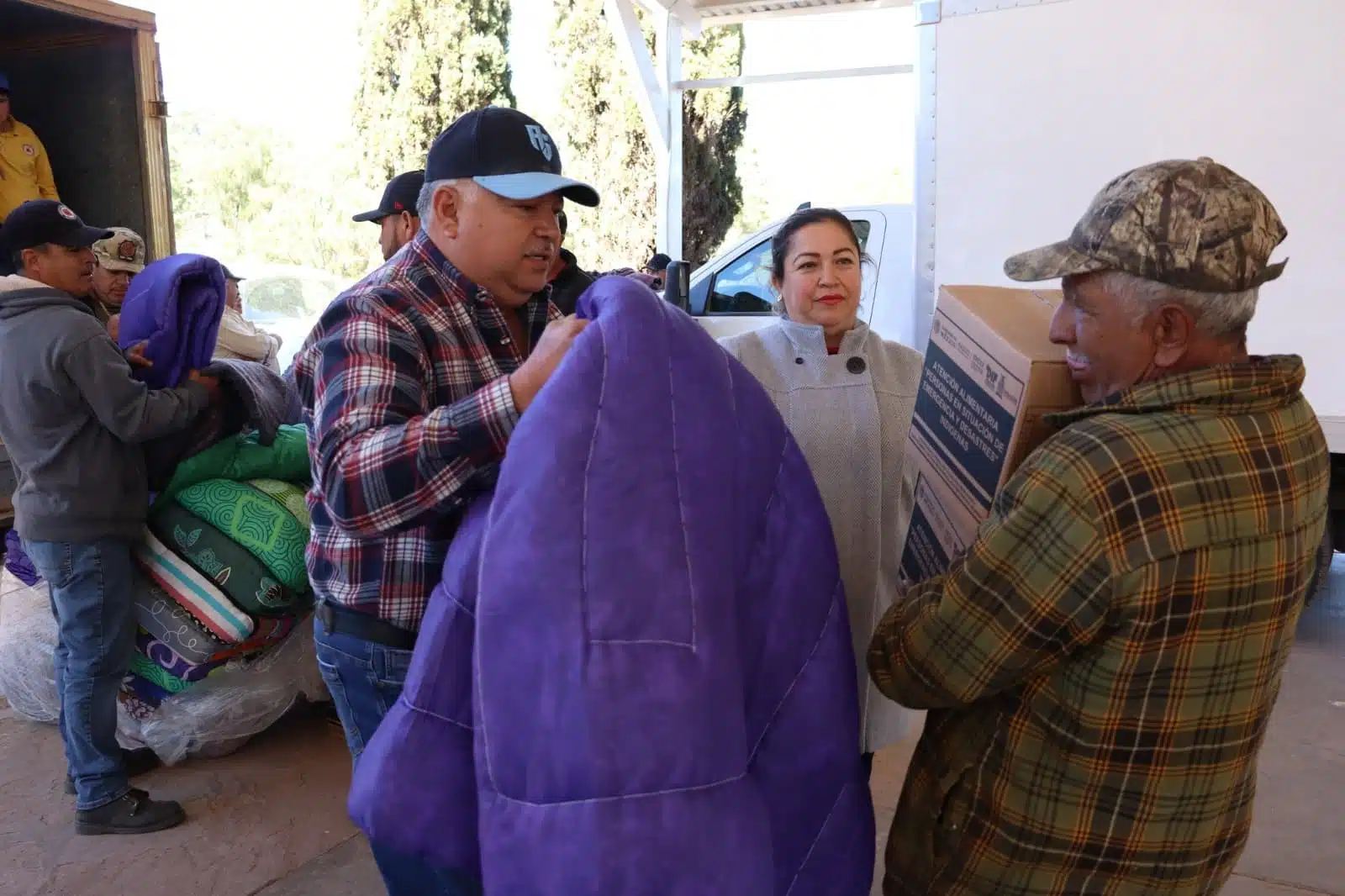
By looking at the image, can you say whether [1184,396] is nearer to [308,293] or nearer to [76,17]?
[76,17]

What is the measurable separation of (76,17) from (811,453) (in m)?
5.12

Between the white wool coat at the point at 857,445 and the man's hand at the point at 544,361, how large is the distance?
1176 mm

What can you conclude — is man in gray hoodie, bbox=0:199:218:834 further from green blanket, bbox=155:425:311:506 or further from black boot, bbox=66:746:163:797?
black boot, bbox=66:746:163:797

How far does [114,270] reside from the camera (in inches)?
162

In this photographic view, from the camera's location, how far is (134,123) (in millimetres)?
5766

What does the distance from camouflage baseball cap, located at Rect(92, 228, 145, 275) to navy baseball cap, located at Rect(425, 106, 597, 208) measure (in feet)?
10.0

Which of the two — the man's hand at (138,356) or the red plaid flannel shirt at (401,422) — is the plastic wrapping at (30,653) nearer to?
the man's hand at (138,356)

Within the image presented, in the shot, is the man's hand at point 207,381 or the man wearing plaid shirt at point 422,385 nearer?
the man wearing plaid shirt at point 422,385

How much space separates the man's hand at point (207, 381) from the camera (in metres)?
3.34

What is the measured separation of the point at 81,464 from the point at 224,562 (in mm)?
563

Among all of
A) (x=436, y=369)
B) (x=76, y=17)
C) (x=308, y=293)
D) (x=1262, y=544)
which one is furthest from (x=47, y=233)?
(x=308, y=293)

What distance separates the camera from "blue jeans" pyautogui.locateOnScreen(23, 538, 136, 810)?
319cm

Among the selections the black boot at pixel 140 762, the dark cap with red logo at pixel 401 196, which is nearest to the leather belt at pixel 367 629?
the dark cap with red logo at pixel 401 196

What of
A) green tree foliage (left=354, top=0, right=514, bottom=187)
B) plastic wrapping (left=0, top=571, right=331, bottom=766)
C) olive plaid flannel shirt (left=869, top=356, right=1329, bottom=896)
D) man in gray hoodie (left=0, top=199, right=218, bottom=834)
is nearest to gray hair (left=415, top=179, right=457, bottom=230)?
olive plaid flannel shirt (left=869, top=356, right=1329, bottom=896)
